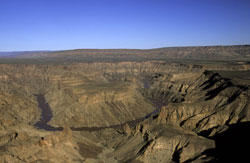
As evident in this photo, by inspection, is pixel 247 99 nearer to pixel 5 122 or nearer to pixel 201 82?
pixel 201 82

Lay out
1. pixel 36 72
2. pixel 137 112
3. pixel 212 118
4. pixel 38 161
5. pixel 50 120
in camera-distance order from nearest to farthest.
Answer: pixel 38 161 < pixel 212 118 < pixel 50 120 < pixel 137 112 < pixel 36 72

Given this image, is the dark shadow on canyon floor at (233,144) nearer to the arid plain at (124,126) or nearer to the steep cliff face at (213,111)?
the arid plain at (124,126)

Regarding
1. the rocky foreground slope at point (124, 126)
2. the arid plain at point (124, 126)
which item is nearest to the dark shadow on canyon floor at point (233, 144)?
the arid plain at point (124, 126)

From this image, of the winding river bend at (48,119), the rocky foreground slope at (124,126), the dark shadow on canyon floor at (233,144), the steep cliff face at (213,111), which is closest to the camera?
the dark shadow on canyon floor at (233,144)

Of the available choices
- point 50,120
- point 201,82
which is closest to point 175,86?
point 201,82

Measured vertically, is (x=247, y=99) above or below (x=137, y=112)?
above

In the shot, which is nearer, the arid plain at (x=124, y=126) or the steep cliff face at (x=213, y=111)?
the arid plain at (x=124, y=126)

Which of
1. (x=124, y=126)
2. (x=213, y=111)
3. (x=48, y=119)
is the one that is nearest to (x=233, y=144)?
(x=213, y=111)

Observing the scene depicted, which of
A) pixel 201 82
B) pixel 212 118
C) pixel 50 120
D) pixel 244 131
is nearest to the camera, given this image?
pixel 244 131

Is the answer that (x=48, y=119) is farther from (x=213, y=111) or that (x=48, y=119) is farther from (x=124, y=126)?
(x=213, y=111)

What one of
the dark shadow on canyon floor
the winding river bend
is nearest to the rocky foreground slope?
the dark shadow on canyon floor

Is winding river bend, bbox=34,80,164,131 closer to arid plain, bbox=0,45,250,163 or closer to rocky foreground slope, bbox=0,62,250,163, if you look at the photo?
arid plain, bbox=0,45,250,163
